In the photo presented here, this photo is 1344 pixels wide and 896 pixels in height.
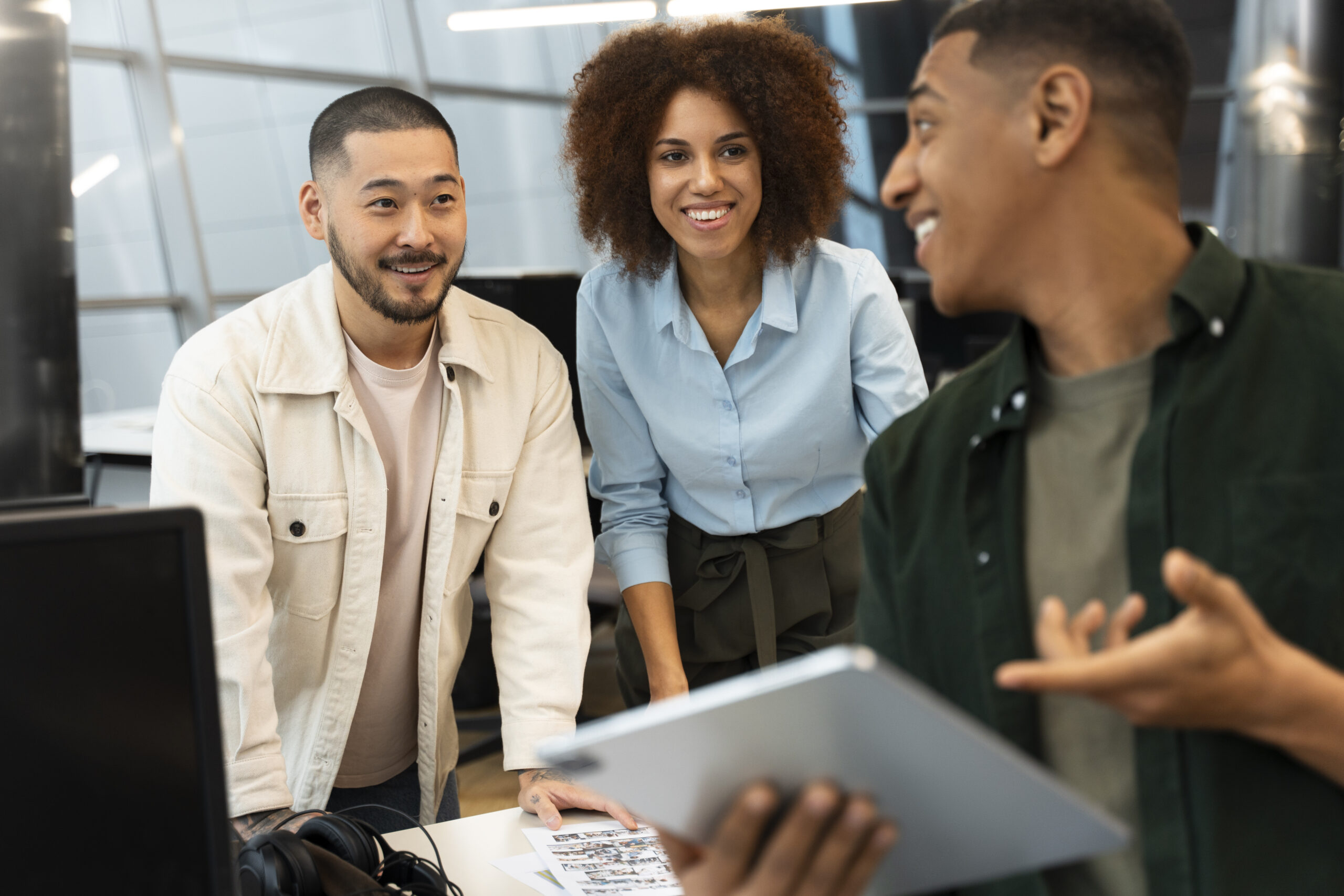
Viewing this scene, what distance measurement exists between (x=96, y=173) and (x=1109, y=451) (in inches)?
261

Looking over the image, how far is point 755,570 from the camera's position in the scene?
203cm

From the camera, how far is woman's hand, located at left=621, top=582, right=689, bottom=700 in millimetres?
1966

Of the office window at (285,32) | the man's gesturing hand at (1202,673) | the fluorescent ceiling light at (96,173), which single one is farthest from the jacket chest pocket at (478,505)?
the office window at (285,32)

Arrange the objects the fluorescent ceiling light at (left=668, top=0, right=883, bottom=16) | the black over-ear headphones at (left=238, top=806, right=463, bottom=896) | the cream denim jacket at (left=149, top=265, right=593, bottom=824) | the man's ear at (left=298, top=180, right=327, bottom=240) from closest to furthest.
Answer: the black over-ear headphones at (left=238, top=806, right=463, bottom=896), the cream denim jacket at (left=149, top=265, right=593, bottom=824), the man's ear at (left=298, top=180, right=327, bottom=240), the fluorescent ceiling light at (left=668, top=0, right=883, bottom=16)

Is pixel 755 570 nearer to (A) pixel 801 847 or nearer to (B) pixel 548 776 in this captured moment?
(B) pixel 548 776

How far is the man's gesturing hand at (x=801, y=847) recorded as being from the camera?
0.74 m

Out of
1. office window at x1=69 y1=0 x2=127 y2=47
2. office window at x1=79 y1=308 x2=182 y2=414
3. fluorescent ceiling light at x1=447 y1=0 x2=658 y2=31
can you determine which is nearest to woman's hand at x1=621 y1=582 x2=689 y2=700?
fluorescent ceiling light at x1=447 y1=0 x2=658 y2=31

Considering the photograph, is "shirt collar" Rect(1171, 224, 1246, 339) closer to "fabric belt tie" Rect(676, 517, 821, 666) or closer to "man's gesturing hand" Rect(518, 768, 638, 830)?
"man's gesturing hand" Rect(518, 768, 638, 830)

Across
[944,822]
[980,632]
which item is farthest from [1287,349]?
[944,822]

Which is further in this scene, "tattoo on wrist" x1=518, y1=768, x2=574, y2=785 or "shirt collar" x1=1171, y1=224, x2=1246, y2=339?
"tattoo on wrist" x1=518, y1=768, x2=574, y2=785

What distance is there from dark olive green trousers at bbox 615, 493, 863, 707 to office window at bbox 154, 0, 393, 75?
578 cm

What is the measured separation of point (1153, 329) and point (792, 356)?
0.99 meters

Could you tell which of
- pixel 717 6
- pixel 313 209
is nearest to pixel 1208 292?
pixel 313 209

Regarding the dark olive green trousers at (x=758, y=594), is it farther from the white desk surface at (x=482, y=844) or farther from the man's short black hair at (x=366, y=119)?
the man's short black hair at (x=366, y=119)
